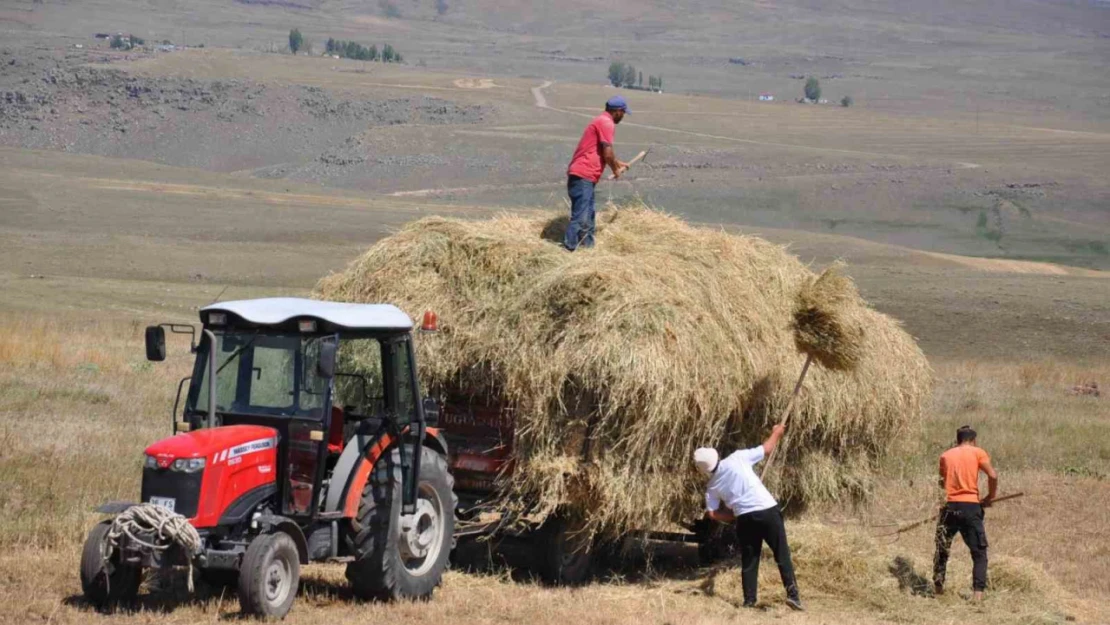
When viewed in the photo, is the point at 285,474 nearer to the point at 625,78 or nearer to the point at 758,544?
the point at 758,544

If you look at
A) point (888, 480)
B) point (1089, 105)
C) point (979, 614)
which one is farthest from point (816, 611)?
point (1089, 105)

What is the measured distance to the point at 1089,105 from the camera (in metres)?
184

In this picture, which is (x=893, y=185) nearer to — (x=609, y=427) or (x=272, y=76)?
(x=272, y=76)

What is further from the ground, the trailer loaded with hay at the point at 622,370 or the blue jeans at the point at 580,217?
the blue jeans at the point at 580,217

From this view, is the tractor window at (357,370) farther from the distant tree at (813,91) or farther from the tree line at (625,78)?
the tree line at (625,78)

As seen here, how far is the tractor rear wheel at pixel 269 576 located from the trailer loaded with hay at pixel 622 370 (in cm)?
213

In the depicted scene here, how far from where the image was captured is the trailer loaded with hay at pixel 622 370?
1076 centimetres

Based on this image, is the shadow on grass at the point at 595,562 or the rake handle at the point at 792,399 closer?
the rake handle at the point at 792,399

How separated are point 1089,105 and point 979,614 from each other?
187 meters

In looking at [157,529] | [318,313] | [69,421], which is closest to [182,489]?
[157,529]

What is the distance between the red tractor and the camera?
9.03 meters

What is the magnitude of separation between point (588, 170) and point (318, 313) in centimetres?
428

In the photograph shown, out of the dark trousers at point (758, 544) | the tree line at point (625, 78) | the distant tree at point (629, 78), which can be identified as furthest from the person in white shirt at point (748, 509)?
the distant tree at point (629, 78)

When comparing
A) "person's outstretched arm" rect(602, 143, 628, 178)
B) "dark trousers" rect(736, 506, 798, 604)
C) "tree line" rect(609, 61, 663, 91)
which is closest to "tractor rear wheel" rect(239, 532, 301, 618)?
"dark trousers" rect(736, 506, 798, 604)
